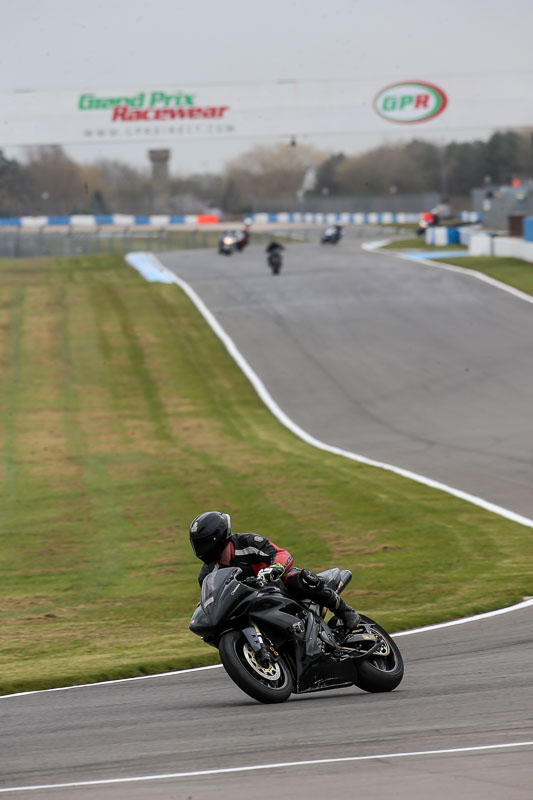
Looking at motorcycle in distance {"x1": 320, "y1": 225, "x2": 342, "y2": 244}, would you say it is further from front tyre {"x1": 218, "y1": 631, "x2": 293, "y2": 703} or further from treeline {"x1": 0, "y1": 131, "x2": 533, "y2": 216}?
front tyre {"x1": 218, "y1": 631, "x2": 293, "y2": 703}

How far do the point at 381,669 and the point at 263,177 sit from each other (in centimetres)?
8756

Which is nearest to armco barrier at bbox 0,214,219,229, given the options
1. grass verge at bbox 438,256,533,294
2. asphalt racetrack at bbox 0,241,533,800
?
grass verge at bbox 438,256,533,294

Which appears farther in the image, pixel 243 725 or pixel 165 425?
pixel 165 425

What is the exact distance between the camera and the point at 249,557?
25.4 feet

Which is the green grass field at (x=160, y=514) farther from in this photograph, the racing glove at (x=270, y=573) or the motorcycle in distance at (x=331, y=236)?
the motorcycle in distance at (x=331, y=236)

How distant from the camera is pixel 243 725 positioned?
690 cm

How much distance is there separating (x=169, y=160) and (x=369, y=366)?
29775 millimetres

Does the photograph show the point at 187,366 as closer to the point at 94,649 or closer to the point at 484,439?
the point at 484,439

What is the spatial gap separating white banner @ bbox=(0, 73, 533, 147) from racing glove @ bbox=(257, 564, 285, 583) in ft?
141

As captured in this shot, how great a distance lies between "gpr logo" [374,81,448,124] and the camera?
50.1 metres

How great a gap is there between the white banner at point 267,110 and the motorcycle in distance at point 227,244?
6.97 meters

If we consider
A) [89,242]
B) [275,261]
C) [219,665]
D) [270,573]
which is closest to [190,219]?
[89,242]

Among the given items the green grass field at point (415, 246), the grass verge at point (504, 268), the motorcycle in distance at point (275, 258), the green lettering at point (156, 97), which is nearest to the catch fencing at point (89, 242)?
the green grass field at point (415, 246)

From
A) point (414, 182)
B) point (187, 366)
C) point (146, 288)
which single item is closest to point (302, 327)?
point (187, 366)
